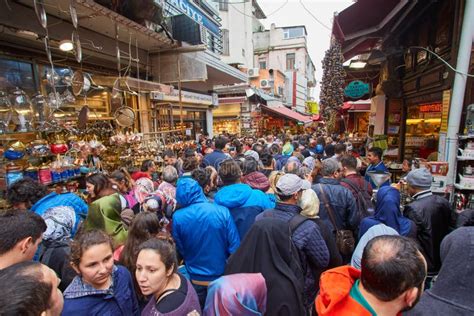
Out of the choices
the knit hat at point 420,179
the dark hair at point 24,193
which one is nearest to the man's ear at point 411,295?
the knit hat at point 420,179

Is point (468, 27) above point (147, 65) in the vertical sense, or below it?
below

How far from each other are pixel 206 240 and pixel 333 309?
61.3 inches

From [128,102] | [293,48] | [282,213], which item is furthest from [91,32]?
[293,48]

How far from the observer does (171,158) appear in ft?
20.6

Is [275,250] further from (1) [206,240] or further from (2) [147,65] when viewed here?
(2) [147,65]

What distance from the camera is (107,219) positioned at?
2.66 m

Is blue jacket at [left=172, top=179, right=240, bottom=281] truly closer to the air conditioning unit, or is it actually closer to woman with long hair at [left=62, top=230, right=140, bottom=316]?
woman with long hair at [left=62, top=230, right=140, bottom=316]

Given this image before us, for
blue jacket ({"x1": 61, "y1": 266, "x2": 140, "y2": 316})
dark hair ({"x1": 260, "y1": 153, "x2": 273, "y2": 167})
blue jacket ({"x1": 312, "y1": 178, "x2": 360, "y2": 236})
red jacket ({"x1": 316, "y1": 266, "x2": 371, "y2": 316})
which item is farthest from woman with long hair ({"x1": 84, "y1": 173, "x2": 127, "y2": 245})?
dark hair ({"x1": 260, "y1": 153, "x2": 273, "y2": 167})

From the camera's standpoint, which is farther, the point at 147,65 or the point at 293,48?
the point at 293,48

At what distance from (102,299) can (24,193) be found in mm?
1831

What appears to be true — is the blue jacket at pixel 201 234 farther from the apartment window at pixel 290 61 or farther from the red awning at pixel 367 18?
the apartment window at pixel 290 61

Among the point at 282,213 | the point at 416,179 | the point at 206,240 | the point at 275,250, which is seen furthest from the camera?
the point at 416,179

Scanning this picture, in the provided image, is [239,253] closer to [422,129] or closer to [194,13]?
[422,129]

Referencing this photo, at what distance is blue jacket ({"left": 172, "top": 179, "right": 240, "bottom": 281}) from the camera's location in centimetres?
268
